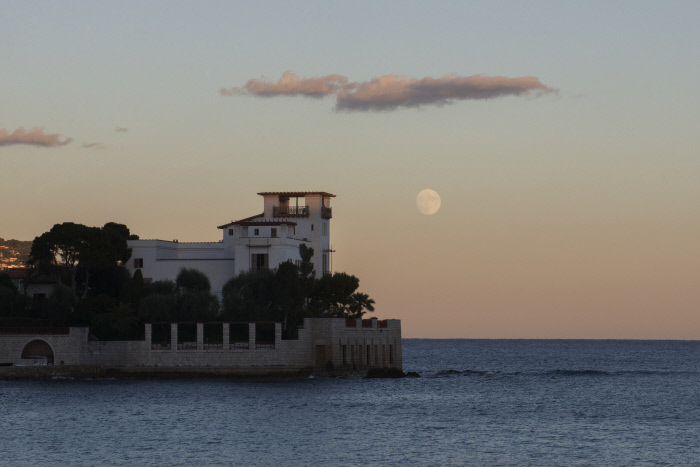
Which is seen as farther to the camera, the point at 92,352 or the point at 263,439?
the point at 92,352

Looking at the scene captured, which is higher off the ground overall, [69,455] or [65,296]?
[65,296]

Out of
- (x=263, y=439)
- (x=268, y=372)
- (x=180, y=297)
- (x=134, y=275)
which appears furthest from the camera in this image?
(x=134, y=275)

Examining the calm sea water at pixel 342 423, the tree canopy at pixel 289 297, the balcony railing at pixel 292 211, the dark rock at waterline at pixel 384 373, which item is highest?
the balcony railing at pixel 292 211

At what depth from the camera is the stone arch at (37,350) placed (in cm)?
8944

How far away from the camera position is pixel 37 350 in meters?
89.7

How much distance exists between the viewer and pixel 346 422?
6269cm

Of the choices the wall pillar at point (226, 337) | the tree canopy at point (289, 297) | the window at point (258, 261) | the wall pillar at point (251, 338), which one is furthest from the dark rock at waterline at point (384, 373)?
the window at point (258, 261)

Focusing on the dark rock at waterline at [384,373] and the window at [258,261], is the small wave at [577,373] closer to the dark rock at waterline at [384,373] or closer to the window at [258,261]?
the dark rock at waterline at [384,373]

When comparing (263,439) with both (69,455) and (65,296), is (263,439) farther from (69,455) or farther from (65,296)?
(65,296)

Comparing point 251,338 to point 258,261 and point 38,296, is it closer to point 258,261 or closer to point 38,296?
point 258,261

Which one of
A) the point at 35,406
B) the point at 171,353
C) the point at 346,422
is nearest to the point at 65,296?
the point at 171,353

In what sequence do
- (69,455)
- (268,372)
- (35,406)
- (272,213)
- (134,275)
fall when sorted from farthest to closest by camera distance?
(272,213), (134,275), (268,372), (35,406), (69,455)

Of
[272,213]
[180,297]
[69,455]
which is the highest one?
[272,213]

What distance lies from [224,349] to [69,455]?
37.7 metres
